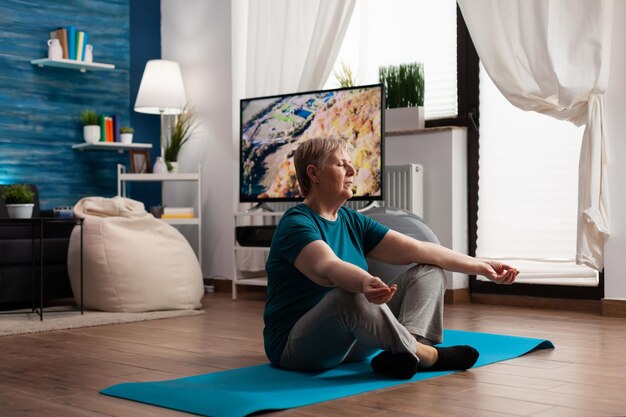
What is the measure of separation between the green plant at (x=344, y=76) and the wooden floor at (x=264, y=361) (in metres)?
1.73

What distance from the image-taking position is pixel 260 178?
16.9 ft

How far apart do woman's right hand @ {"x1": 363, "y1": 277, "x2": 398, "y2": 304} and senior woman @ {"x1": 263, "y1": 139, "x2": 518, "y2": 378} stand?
18 cm

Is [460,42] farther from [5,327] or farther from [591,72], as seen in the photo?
[5,327]

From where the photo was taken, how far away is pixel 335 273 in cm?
218

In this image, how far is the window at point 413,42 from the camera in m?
5.13

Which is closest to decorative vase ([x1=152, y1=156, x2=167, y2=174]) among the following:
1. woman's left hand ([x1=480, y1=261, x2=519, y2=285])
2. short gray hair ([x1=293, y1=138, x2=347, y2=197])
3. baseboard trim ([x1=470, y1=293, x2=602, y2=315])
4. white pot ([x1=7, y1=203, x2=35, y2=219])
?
white pot ([x1=7, y1=203, x2=35, y2=219])

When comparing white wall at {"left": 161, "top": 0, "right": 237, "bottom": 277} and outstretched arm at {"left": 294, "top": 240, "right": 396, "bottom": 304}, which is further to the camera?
white wall at {"left": 161, "top": 0, "right": 237, "bottom": 277}

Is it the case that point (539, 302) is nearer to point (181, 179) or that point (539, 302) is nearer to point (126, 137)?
point (181, 179)

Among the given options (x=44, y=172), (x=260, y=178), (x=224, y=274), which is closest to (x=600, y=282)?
(x=260, y=178)

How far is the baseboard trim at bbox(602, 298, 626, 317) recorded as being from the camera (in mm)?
4172

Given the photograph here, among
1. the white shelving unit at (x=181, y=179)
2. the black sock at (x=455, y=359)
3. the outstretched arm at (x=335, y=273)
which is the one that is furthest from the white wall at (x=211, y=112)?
the outstretched arm at (x=335, y=273)

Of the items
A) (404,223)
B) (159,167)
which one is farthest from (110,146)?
(404,223)

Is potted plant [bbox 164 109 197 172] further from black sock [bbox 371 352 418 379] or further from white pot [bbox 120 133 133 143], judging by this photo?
black sock [bbox 371 352 418 379]

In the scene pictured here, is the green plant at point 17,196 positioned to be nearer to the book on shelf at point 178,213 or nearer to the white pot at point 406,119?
the book on shelf at point 178,213
